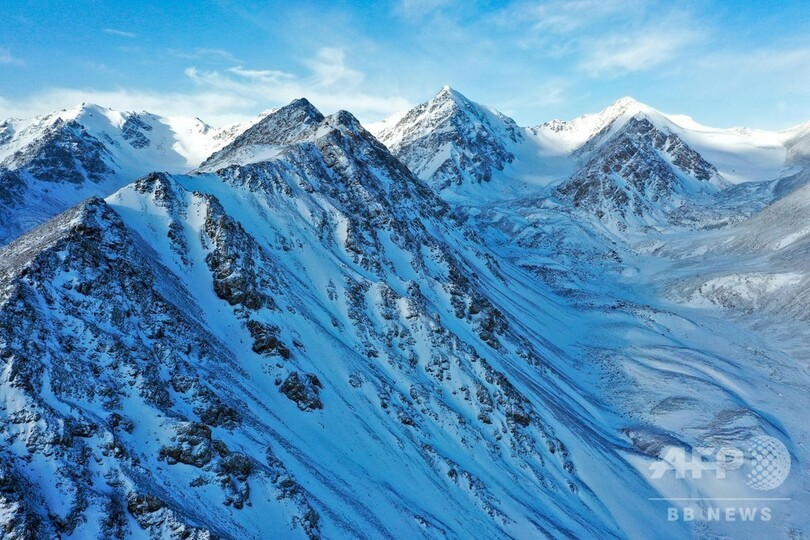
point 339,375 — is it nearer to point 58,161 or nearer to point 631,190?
point 631,190

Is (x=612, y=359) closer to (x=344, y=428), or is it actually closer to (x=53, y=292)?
(x=344, y=428)

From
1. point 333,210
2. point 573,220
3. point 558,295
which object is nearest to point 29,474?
point 333,210

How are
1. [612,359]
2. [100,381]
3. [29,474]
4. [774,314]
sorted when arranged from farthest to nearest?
[774,314]
[612,359]
[100,381]
[29,474]
